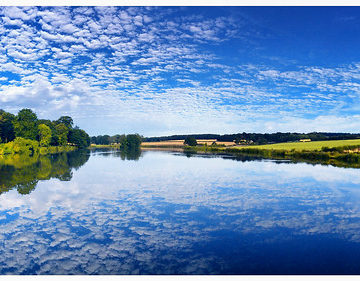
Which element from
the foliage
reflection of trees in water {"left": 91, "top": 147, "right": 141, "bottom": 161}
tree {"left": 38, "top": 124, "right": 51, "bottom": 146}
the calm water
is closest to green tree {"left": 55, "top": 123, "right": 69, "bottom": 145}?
tree {"left": 38, "top": 124, "right": 51, "bottom": 146}

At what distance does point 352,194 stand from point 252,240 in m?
11.4

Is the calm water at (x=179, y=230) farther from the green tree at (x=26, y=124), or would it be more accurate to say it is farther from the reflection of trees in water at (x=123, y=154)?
the green tree at (x=26, y=124)

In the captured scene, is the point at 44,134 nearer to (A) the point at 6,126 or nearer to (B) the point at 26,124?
(B) the point at 26,124

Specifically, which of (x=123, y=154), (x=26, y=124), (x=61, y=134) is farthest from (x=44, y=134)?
(x=123, y=154)

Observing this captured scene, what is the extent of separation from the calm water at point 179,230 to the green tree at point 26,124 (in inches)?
2840

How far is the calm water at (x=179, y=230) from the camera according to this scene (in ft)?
23.4

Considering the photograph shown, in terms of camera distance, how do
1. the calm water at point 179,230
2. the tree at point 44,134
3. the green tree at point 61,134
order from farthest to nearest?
the green tree at point 61,134 → the tree at point 44,134 → the calm water at point 179,230

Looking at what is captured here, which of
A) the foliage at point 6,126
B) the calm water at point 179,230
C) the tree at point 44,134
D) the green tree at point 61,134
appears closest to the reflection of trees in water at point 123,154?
the tree at point 44,134

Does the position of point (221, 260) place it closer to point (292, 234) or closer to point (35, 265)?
point (292, 234)

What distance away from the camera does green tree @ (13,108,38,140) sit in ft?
255

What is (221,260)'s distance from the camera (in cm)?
736

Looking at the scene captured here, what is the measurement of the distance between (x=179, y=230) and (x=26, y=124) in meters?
84.9

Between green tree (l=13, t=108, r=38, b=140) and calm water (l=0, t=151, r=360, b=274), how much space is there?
72.1 m

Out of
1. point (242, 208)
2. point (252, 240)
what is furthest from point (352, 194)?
point (252, 240)
